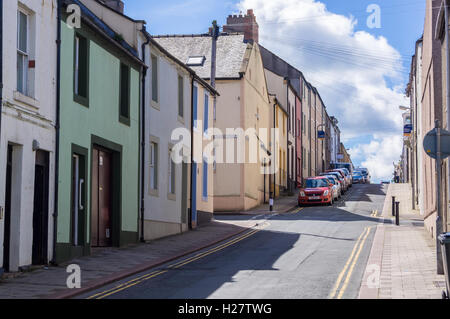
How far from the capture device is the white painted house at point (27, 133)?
566 inches

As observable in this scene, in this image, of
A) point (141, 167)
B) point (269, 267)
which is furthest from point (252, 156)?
point (269, 267)

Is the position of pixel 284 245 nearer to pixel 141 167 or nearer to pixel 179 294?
pixel 141 167

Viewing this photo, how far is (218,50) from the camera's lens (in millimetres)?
42219

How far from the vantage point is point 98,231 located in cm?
2028

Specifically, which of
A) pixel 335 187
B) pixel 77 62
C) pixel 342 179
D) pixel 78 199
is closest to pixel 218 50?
pixel 335 187

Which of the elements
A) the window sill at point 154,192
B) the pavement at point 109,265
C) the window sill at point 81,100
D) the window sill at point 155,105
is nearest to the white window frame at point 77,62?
the window sill at point 81,100

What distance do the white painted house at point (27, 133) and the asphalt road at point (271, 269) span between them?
8.34 ft

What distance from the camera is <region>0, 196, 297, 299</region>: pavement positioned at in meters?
12.8

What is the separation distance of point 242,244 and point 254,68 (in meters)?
22.8

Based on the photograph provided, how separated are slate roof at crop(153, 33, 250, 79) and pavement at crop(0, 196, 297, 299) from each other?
14342mm

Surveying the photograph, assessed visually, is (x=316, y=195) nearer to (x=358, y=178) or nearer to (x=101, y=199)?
(x=101, y=199)

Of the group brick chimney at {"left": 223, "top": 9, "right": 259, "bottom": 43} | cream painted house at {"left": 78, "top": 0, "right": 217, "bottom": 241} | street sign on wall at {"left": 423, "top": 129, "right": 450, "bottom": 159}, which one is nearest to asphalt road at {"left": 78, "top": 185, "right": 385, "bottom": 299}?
cream painted house at {"left": 78, "top": 0, "right": 217, "bottom": 241}

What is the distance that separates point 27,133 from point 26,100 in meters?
0.73

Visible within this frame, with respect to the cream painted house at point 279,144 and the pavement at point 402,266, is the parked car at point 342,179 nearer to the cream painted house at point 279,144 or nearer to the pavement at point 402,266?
the cream painted house at point 279,144
